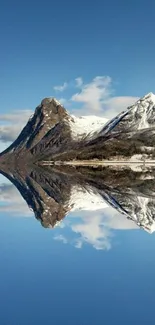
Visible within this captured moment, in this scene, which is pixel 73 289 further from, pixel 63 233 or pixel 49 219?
pixel 49 219

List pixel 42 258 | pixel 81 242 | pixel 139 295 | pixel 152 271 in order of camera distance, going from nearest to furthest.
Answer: pixel 139 295 < pixel 152 271 < pixel 42 258 < pixel 81 242

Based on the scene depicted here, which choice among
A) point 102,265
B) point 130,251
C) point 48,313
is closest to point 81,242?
point 130,251

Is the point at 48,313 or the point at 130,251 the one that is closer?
the point at 48,313

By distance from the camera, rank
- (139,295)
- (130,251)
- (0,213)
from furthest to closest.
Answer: (0,213), (130,251), (139,295)

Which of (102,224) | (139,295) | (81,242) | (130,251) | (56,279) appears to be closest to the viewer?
(139,295)

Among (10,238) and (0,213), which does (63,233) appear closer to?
(10,238)

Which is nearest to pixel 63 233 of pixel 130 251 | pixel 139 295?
pixel 130 251
